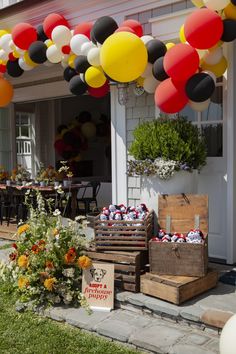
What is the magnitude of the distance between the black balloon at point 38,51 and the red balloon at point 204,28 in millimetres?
2221

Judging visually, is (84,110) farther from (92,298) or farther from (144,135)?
(92,298)

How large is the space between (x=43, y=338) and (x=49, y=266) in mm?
659

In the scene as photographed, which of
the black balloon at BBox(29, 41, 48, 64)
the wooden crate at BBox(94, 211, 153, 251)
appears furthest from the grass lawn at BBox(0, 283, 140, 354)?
the black balloon at BBox(29, 41, 48, 64)

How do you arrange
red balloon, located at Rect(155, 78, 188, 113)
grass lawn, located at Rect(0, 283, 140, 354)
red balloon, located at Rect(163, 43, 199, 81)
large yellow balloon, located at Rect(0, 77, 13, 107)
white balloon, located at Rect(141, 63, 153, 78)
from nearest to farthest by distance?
grass lawn, located at Rect(0, 283, 140, 354) < red balloon, located at Rect(163, 43, 199, 81) < red balloon, located at Rect(155, 78, 188, 113) < white balloon, located at Rect(141, 63, 153, 78) < large yellow balloon, located at Rect(0, 77, 13, 107)

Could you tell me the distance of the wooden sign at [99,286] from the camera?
350 centimetres

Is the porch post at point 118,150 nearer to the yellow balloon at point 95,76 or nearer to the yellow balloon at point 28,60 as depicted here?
the yellow balloon at point 95,76

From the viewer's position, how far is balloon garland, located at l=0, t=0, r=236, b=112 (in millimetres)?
3465

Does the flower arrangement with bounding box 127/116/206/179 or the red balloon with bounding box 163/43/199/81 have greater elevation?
the red balloon with bounding box 163/43/199/81

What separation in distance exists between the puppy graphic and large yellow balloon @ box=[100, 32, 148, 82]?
179 cm

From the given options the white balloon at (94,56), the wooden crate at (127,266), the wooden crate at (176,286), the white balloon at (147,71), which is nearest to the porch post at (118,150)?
the white balloon at (94,56)

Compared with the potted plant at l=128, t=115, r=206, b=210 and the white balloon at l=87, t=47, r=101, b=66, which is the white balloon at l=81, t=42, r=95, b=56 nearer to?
the white balloon at l=87, t=47, r=101, b=66

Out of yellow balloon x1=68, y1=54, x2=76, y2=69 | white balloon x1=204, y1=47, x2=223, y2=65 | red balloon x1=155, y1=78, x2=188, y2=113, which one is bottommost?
red balloon x1=155, y1=78, x2=188, y2=113

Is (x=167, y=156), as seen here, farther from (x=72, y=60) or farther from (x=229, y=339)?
(x=229, y=339)

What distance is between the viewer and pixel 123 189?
5176mm
